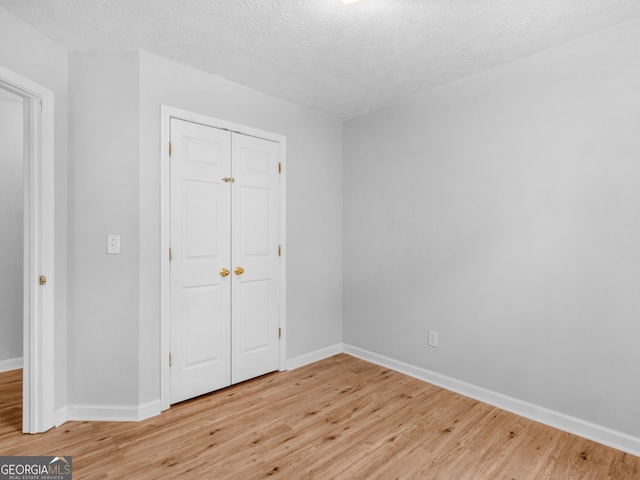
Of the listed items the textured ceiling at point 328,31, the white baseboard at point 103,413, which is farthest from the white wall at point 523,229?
the white baseboard at point 103,413

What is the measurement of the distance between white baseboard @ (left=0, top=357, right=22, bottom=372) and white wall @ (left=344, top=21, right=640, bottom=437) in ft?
11.0

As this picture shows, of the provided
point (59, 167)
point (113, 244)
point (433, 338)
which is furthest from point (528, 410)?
point (59, 167)

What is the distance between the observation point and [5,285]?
3.09m

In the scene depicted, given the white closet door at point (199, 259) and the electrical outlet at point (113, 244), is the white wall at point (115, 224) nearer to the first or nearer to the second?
the electrical outlet at point (113, 244)

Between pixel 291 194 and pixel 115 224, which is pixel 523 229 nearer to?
pixel 291 194

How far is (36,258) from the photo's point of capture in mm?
2068

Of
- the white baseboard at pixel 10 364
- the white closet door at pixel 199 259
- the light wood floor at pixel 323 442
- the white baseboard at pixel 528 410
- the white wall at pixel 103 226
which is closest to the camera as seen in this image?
the light wood floor at pixel 323 442

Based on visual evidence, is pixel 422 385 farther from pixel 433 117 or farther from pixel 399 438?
pixel 433 117

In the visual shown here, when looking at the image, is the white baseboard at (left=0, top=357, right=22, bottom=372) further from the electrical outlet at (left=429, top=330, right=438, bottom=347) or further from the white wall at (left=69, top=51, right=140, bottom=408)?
the electrical outlet at (left=429, top=330, right=438, bottom=347)

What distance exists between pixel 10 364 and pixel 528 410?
Answer: 4.36 metres

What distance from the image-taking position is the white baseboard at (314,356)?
3189 mm

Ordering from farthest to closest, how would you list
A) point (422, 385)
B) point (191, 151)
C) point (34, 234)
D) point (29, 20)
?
point (422, 385) → point (191, 151) → point (34, 234) → point (29, 20)

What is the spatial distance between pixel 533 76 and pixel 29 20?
125 inches

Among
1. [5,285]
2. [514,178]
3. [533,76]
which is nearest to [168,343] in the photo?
[5,285]
